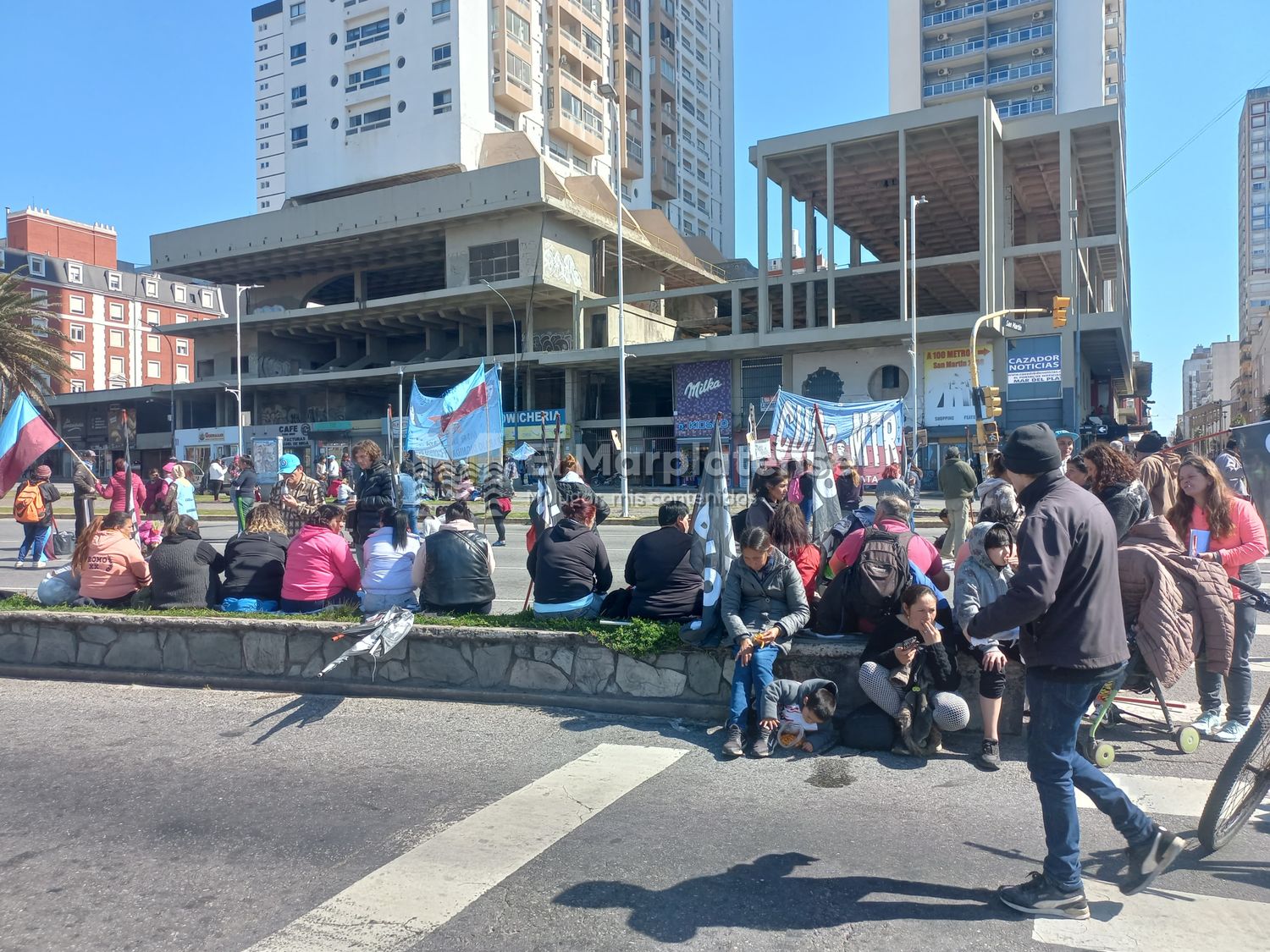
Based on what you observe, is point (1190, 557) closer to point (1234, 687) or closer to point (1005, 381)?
point (1234, 687)

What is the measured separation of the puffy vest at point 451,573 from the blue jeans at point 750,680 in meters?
2.37

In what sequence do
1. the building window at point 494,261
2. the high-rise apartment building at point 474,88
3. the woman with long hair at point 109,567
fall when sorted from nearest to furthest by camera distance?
the woman with long hair at point 109,567 → the building window at point 494,261 → the high-rise apartment building at point 474,88

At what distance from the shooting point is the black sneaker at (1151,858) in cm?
333

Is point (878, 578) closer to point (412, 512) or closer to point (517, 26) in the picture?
point (412, 512)

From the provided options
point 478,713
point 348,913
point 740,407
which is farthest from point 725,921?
point 740,407

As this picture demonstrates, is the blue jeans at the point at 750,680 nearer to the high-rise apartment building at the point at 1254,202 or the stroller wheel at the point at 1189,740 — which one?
the stroller wheel at the point at 1189,740

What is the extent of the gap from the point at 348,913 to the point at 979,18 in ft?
242

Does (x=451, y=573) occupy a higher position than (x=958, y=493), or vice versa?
(x=958, y=493)

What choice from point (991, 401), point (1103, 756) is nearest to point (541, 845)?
point (1103, 756)

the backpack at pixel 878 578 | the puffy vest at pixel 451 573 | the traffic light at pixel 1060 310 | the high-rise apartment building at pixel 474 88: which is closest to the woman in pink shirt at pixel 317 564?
the puffy vest at pixel 451 573

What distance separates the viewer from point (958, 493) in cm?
1236

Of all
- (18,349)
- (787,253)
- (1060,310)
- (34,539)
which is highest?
(787,253)

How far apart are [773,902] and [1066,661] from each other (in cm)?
144

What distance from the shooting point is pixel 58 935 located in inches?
131
